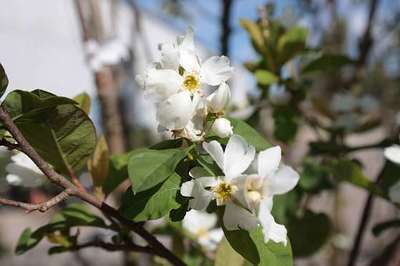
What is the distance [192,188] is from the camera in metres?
0.45

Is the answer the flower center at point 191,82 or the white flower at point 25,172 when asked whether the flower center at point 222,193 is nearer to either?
the flower center at point 191,82

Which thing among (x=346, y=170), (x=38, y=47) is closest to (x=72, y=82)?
(x=38, y=47)

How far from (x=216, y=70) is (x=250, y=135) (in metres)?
0.07

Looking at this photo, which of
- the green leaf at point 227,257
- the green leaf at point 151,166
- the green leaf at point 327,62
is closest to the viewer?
the green leaf at point 151,166

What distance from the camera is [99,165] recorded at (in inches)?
24.7

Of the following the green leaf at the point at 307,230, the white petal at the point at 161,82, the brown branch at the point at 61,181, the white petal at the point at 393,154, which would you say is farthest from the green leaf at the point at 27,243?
the green leaf at the point at 307,230

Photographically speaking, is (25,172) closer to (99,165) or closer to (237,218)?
(99,165)

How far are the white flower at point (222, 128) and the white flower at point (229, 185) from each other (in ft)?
0.09

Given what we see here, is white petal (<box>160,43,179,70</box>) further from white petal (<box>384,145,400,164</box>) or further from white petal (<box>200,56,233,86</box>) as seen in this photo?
white petal (<box>384,145,400,164</box>)

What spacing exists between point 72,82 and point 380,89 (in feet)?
15.9

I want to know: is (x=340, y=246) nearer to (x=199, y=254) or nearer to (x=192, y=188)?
(x=199, y=254)

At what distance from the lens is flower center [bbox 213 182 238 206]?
0.46 metres

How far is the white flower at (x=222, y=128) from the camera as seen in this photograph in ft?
1.59

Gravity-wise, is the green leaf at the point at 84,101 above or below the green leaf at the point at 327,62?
above
